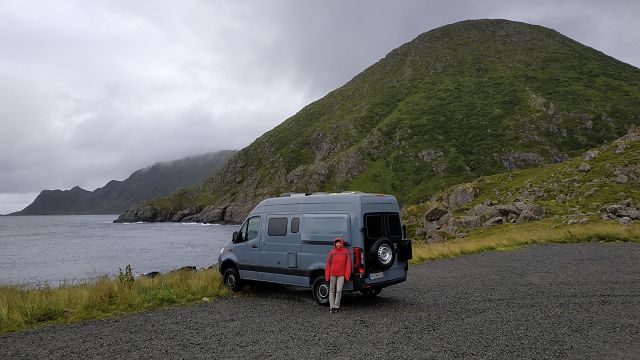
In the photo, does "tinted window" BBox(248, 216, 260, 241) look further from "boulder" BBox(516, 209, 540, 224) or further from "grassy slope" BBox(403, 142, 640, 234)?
"boulder" BBox(516, 209, 540, 224)

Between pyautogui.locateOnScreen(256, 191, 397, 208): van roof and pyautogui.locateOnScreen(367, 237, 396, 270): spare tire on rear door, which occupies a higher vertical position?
pyautogui.locateOnScreen(256, 191, 397, 208): van roof

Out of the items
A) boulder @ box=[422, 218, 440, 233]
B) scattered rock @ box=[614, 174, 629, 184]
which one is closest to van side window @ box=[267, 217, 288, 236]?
boulder @ box=[422, 218, 440, 233]

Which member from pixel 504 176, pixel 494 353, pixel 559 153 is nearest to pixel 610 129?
pixel 559 153

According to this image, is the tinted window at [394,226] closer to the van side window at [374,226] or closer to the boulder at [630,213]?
the van side window at [374,226]

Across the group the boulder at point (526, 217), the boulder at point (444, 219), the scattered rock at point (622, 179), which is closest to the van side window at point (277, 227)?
the boulder at point (526, 217)

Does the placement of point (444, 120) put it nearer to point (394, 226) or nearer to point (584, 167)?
point (584, 167)

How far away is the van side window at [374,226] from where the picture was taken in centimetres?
1302

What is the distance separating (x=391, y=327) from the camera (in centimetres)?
1052

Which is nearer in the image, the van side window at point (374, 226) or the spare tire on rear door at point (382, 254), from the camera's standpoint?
the spare tire on rear door at point (382, 254)

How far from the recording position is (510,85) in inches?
5561

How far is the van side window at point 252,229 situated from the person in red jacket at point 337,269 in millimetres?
3764

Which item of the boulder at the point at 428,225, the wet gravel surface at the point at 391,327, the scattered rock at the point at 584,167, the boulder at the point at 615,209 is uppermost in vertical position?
the scattered rock at the point at 584,167

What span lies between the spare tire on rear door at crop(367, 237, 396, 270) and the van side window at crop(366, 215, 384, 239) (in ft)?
0.96

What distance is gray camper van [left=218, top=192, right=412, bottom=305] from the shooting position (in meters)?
12.7
